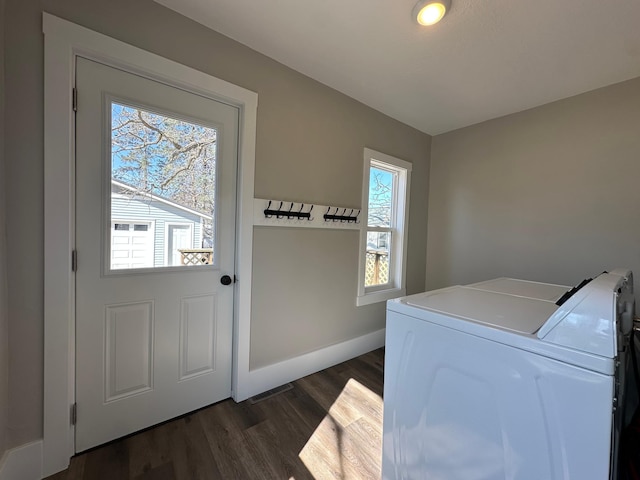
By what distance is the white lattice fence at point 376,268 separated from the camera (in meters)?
2.83

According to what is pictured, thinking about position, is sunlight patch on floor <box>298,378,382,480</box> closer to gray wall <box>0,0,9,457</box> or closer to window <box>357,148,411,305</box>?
window <box>357,148,411,305</box>

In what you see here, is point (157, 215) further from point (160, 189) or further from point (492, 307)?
point (492, 307)

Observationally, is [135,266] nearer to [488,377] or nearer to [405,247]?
[488,377]

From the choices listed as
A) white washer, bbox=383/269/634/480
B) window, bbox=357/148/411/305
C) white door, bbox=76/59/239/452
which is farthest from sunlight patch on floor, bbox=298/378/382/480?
window, bbox=357/148/411/305

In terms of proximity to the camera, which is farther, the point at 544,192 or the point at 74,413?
the point at 544,192

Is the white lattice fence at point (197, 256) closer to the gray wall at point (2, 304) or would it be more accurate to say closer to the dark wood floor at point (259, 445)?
the gray wall at point (2, 304)

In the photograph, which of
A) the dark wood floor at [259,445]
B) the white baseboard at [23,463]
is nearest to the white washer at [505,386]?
the dark wood floor at [259,445]

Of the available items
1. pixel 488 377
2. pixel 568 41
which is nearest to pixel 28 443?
pixel 488 377

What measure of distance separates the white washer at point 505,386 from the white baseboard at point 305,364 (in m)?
1.12

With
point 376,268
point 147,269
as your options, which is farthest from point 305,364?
point 147,269

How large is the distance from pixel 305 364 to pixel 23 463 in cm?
161

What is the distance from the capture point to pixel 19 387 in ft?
4.00

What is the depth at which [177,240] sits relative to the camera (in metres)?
1.64

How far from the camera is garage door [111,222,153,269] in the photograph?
4.77ft
